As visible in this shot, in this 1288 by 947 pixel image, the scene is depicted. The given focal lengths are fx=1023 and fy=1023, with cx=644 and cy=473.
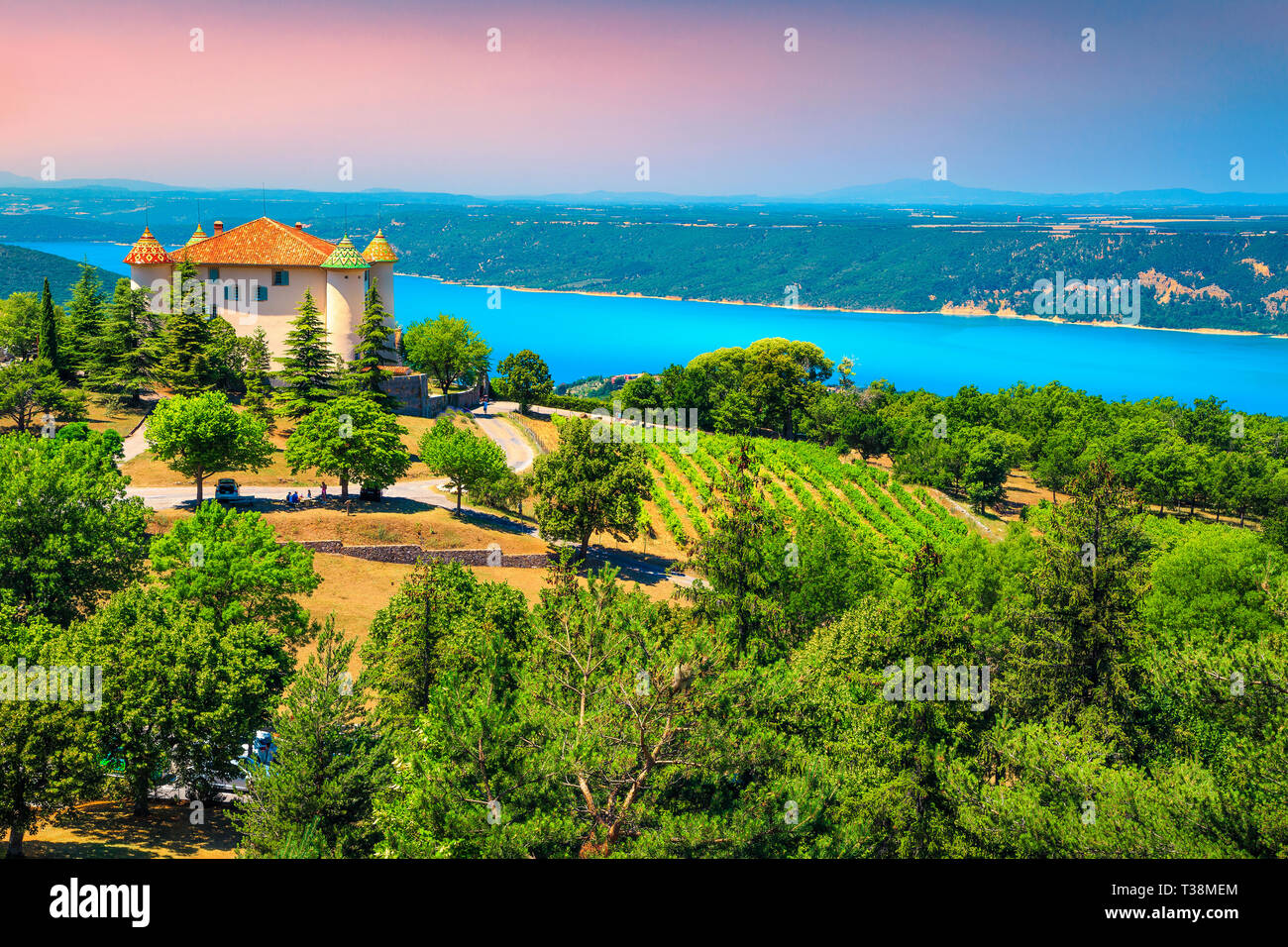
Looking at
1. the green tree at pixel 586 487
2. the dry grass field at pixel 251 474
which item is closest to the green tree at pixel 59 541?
the dry grass field at pixel 251 474

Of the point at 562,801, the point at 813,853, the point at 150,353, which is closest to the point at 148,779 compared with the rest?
the point at 562,801

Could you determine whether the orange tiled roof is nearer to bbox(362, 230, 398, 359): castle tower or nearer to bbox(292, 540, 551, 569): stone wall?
bbox(362, 230, 398, 359): castle tower

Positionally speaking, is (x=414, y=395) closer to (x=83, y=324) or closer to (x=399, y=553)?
(x=83, y=324)

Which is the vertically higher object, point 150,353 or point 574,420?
point 150,353

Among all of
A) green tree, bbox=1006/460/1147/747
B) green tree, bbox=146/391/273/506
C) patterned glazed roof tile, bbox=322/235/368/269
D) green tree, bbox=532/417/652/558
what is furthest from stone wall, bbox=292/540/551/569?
patterned glazed roof tile, bbox=322/235/368/269

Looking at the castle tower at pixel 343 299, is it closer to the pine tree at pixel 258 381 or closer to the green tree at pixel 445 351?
the pine tree at pixel 258 381

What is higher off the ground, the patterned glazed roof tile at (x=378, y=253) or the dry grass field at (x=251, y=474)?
the patterned glazed roof tile at (x=378, y=253)
